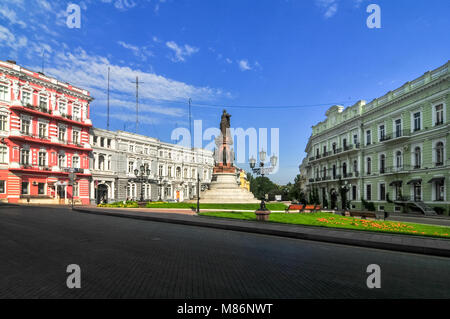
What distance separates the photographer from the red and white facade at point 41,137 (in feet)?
121

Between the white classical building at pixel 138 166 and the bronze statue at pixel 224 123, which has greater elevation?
the bronze statue at pixel 224 123

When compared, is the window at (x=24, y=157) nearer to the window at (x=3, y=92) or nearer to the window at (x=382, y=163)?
the window at (x=3, y=92)

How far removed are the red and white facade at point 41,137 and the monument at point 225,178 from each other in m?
15.2

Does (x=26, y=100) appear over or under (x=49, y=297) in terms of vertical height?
over

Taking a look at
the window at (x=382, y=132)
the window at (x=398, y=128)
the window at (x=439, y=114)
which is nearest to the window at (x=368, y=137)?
the window at (x=382, y=132)

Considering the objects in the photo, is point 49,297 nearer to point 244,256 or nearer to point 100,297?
point 100,297

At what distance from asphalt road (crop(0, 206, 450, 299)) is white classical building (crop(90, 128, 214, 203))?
1349 inches

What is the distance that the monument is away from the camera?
31.7 metres

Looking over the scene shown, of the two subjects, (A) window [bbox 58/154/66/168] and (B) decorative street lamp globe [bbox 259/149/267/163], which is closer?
(B) decorative street lamp globe [bbox 259/149/267/163]

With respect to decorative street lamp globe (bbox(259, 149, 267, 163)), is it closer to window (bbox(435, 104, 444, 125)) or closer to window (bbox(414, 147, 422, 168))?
window (bbox(435, 104, 444, 125))

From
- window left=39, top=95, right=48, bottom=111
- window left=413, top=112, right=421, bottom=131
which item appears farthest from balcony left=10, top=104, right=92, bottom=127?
window left=413, top=112, right=421, bottom=131

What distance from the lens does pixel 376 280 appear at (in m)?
6.11

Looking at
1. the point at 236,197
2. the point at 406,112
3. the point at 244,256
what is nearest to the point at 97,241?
the point at 244,256
